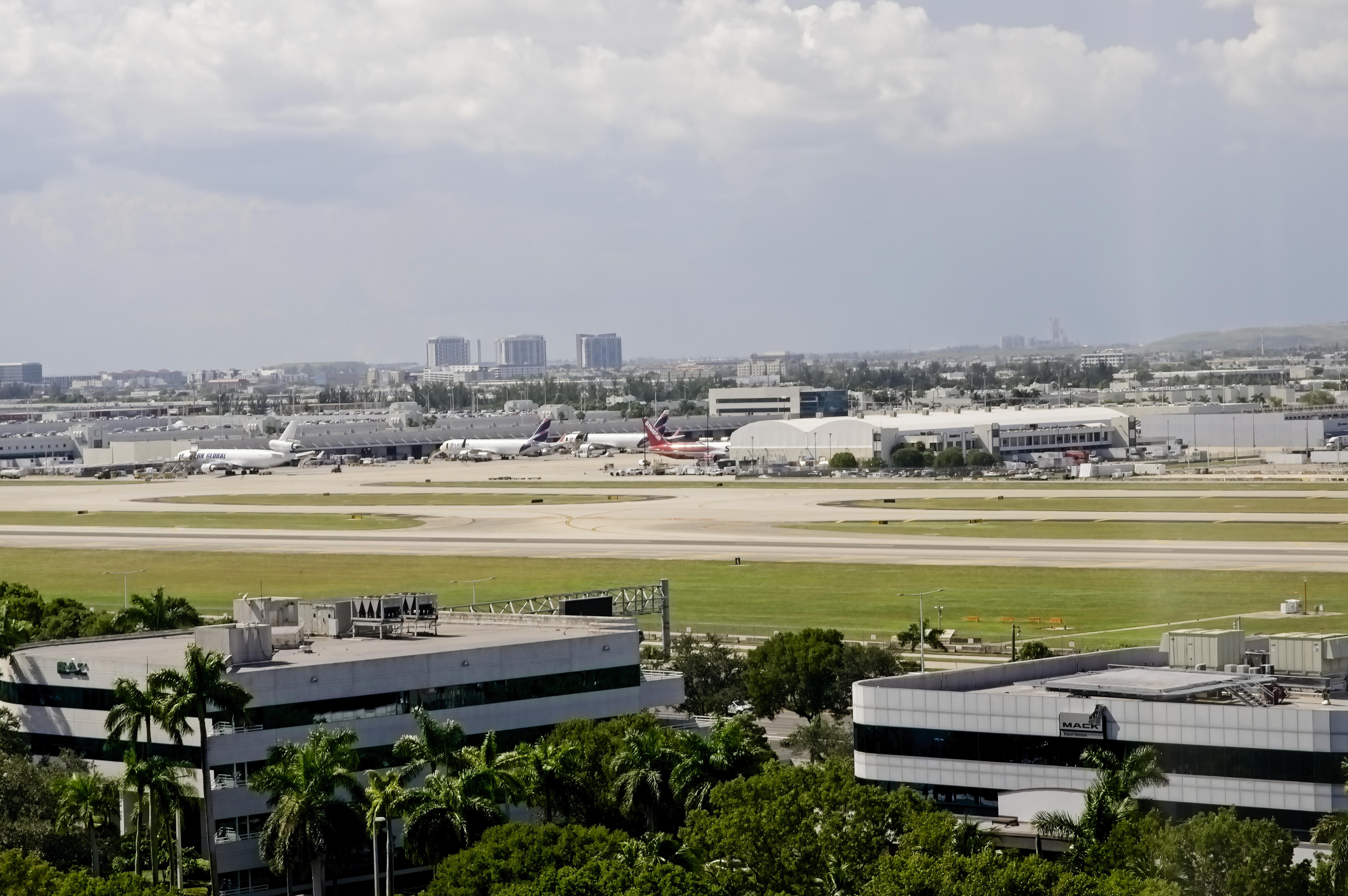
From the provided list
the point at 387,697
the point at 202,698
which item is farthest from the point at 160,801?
the point at 387,697

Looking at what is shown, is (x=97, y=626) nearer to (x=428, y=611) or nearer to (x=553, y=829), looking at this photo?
(x=428, y=611)

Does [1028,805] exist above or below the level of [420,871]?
above

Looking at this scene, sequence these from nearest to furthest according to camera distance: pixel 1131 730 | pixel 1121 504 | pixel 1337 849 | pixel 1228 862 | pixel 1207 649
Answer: pixel 1337 849 → pixel 1228 862 → pixel 1131 730 → pixel 1207 649 → pixel 1121 504

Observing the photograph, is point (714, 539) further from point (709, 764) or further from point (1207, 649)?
point (709, 764)

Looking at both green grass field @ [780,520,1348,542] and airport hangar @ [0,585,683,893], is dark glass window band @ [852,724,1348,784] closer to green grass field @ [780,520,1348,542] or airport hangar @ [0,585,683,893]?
airport hangar @ [0,585,683,893]

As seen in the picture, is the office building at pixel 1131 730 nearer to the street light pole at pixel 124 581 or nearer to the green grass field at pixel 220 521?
the street light pole at pixel 124 581

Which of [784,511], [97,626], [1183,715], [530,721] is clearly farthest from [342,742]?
[784,511]

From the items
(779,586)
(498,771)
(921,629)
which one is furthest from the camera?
(779,586)
